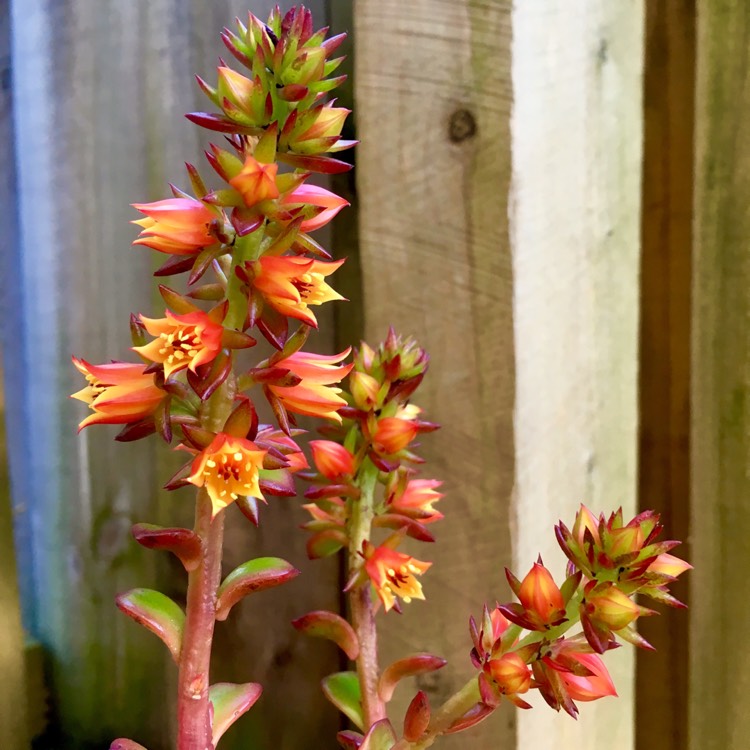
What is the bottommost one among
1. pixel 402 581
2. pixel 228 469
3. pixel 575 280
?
pixel 402 581

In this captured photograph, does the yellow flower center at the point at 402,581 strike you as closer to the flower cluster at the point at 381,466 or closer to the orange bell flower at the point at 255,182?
the flower cluster at the point at 381,466

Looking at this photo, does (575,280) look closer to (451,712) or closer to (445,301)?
(445,301)

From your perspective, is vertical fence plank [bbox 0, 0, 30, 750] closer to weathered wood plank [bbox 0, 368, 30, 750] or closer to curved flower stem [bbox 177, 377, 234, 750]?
weathered wood plank [bbox 0, 368, 30, 750]

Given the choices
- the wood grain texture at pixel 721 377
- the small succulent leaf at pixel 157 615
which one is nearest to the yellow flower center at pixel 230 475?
the small succulent leaf at pixel 157 615

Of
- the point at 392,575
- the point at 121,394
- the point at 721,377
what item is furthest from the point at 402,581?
the point at 721,377

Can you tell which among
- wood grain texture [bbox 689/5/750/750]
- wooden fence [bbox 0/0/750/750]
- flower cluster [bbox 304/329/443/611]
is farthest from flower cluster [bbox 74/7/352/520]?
wood grain texture [bbox 689/5/750/750]
